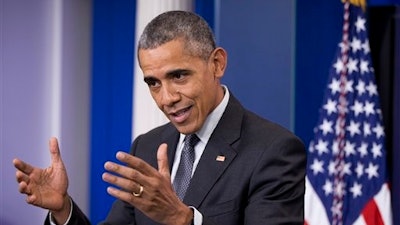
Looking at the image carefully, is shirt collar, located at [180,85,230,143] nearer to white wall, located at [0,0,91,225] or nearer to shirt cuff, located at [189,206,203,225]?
shirt cuff, located at [189,206,203,225]

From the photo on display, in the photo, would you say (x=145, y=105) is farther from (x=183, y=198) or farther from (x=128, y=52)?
(x=183, y=198)

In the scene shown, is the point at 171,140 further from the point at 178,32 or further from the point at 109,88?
the point at 109,88

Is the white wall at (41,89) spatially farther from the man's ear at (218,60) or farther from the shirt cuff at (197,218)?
the shirt cuff at (197,218)

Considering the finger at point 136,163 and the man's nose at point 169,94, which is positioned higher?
the man's nose at point 169,94

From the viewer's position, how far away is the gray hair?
2051mm

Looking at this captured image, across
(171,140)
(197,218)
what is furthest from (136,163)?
(171,140)

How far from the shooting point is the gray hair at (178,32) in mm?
2051

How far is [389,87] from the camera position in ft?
13.7

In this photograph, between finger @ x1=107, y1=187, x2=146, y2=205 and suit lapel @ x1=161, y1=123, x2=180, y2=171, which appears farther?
suit lapel @ x1=161, y1=123, x2=180, y2=171

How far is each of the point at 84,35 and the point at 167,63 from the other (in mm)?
2894

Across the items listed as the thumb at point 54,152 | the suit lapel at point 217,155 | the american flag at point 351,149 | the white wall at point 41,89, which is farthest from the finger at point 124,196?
the white wall at point 41,89

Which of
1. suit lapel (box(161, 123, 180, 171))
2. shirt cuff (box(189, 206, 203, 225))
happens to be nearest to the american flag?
suit lapel (box(161, 123, 180, 171))

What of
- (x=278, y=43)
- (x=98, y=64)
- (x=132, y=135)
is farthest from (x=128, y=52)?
(x=278, y=43)

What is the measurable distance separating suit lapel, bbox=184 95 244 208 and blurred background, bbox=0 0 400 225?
6.24ft
